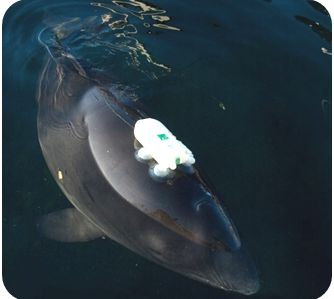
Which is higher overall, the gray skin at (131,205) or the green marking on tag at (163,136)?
the green marking on tag at (163,136)

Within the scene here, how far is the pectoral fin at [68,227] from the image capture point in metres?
4.57

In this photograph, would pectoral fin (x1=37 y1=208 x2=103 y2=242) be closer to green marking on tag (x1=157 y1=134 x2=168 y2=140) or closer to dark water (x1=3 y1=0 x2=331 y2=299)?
dark water (x1=3 y1=0 x2=331 y2=299)

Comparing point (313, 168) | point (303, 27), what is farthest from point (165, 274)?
point (303, 27)

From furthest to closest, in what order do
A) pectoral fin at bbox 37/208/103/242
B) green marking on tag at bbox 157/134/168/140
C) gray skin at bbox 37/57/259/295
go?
pectoral fin at bbox 37/208/103/242
green marking on tag at bbox 157/134/168/140
gray skin at bbox 37/57/259/295

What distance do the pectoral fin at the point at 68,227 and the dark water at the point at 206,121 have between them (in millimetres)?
140

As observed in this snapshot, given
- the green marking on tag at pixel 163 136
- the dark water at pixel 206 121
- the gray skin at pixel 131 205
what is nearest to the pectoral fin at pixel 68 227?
the gray skin at pixel 131 205

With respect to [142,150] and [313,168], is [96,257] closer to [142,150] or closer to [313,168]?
[142,150]

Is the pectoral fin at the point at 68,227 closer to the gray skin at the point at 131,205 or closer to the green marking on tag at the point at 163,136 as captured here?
the gray skin at the point at 131,205

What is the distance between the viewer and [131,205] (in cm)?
427

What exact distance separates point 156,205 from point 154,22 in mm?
4283

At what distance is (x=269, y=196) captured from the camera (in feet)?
17.4

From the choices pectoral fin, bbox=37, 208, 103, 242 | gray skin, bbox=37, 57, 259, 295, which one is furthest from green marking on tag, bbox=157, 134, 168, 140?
pectoral fin, bbox=37, 208, 103, 242

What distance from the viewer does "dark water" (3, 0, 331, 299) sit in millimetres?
4582

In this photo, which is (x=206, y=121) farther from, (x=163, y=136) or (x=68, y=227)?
(x=68, y=227)
